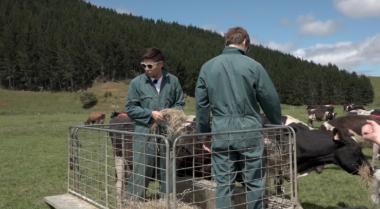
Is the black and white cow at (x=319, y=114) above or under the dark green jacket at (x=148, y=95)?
under

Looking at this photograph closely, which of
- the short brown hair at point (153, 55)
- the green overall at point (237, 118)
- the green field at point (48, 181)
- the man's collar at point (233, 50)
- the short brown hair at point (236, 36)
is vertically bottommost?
the green field at point (48, 181)

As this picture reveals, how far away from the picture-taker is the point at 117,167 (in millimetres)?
6938

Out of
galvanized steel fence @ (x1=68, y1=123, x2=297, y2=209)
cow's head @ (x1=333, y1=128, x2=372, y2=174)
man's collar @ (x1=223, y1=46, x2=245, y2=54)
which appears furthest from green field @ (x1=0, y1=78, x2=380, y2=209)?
man's collar @ (x1=223, y1=46, x2=245, y2=54)

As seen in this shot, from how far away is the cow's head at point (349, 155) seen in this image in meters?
7.43

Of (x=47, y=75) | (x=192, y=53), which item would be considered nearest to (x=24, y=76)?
(x=47, y=75)

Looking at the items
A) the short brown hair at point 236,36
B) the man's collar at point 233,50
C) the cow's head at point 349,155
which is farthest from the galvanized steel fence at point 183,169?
the cow's head at point 349,155

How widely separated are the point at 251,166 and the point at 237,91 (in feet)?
2.70

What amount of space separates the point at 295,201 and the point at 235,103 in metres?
1.58

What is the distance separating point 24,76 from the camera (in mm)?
126375

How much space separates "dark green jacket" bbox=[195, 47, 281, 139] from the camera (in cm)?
546

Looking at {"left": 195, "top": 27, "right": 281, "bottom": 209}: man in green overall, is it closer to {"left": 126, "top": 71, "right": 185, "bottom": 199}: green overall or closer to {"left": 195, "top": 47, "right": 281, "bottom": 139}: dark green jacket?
{"left": 195, "top": 47, "right": 281, "bottom": 139}: dark green jacket

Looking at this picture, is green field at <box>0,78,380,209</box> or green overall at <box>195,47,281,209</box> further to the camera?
green field at <box>0,78,380,209</box>

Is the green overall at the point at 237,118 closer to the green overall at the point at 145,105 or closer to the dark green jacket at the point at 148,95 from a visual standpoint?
the green overall at the point at 145,105

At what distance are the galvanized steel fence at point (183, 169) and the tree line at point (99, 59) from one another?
11832 cm
